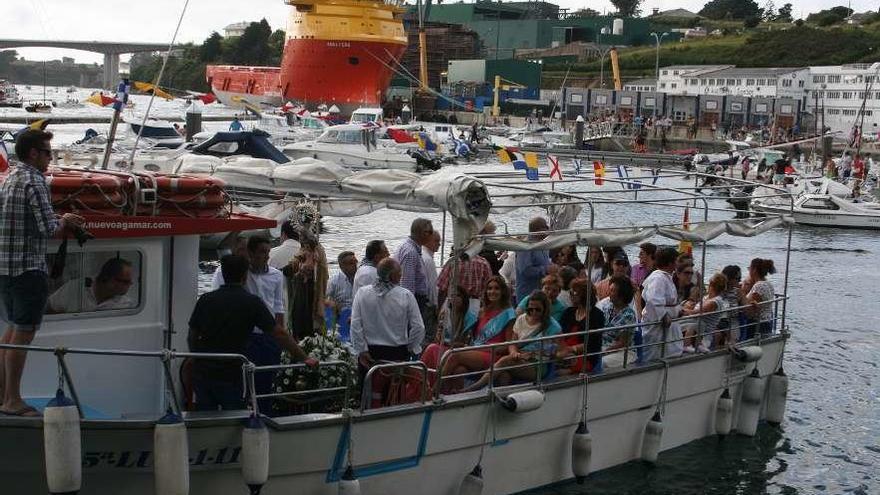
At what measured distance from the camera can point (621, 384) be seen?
1285cm

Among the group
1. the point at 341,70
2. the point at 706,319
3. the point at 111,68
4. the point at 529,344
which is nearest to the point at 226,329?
the point at 529,344

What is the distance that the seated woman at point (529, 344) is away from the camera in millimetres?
11594

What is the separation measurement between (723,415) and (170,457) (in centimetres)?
803

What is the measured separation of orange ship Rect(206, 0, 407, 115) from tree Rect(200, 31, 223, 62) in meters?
79.4

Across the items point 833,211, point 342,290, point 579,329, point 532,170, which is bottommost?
point 833,211

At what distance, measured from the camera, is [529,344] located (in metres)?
11.8

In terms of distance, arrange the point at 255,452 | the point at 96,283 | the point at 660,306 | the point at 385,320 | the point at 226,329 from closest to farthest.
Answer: the point at 255,452 < the point at 226,329 < the point at 96,283 < the point at 385,320 < the point at 660,306

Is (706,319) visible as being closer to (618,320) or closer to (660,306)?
(660,306)

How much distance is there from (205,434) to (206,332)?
0.79 m

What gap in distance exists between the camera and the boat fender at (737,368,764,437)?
1515 cm

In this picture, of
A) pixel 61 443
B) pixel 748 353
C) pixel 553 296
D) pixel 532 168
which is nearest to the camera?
pixel 61 443

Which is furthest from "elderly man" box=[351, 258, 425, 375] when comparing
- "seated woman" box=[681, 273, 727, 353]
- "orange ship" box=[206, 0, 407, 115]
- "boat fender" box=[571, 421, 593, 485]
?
"orange ship" box=[206, 0, 407, 115]

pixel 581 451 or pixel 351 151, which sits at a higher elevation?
pixel 351 151

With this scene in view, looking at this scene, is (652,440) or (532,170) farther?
(532,170)
